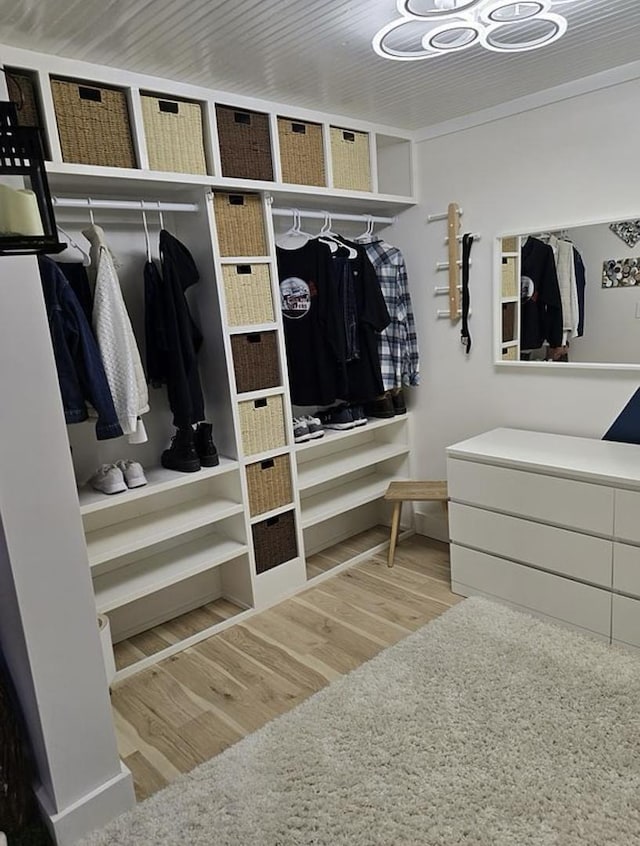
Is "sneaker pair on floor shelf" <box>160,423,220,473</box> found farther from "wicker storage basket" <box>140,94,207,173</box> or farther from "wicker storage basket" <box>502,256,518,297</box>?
"wicker storage basket" <box>502,256,518,297</box>

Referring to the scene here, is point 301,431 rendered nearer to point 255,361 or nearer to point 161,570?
point 255,361

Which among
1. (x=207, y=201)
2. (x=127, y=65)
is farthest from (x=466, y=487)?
(x=127, y=65)

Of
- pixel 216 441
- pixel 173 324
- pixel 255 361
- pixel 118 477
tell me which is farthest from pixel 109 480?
pixel 255 361

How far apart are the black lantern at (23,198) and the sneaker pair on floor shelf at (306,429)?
6.18 ft

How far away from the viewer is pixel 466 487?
108 inches

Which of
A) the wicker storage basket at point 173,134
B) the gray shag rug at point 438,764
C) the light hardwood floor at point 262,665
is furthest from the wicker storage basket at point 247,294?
the gray shag rug at point 438,764

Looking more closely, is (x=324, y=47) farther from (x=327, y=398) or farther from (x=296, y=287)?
(x=327, y=398)

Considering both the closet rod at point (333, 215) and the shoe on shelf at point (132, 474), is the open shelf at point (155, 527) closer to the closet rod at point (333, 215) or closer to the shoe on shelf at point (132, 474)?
the shoe on shelf at point (132, 474)

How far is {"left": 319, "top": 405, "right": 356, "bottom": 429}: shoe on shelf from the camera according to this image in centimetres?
324

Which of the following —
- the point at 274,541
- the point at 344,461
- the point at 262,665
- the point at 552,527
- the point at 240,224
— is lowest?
the point at 262,665

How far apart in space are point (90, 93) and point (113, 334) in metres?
0.86

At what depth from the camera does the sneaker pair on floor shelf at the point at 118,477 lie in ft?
7.77

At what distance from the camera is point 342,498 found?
3359 mm

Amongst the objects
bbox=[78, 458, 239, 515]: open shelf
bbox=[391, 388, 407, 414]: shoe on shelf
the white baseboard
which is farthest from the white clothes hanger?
the white baseboard
